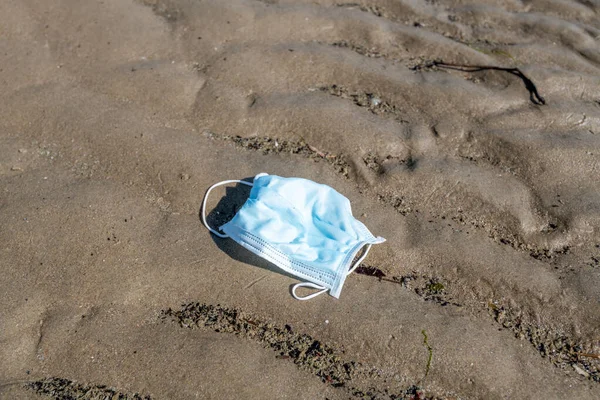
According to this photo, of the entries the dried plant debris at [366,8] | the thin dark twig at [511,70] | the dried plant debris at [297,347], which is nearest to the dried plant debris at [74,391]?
the dried plant debris at [297,347]

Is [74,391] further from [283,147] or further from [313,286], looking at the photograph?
[283,147]

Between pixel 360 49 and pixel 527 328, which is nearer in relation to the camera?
pixel 527 328

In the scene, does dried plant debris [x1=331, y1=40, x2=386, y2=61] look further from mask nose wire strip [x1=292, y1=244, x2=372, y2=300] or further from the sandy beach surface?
mask nose wire strip [x1=292, y1=244, x2=372, y2=300]

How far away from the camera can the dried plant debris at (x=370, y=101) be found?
2.88m

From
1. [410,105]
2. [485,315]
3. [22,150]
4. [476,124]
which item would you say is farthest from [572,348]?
[22,150]

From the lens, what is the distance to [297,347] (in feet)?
6.64

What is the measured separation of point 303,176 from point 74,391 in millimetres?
1217

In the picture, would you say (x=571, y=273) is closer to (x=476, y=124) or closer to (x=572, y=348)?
(x=572, y=348)

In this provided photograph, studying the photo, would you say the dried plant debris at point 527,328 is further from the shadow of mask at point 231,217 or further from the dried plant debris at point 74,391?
the dried plant debris at point 74,391

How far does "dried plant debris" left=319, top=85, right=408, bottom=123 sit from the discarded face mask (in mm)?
615

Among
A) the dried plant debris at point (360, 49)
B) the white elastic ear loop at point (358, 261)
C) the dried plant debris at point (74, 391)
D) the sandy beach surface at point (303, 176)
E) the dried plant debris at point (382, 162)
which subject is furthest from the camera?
the dried plant debris at point (360, 49)

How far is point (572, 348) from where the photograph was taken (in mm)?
2107

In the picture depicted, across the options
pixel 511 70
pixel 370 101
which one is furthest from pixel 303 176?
pixel 511 70

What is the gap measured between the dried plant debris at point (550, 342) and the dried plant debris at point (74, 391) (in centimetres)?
127
